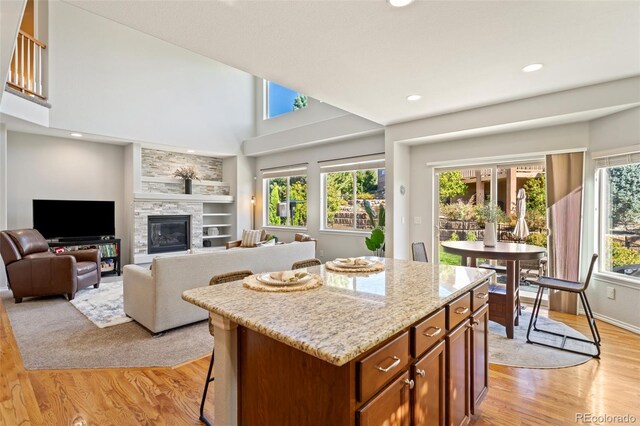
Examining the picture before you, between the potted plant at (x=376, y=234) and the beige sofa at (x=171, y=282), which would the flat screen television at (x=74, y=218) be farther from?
the potted plant at (x=376, y=234)

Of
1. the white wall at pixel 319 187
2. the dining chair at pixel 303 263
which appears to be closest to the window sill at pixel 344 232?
the white wall at pixel 319 187

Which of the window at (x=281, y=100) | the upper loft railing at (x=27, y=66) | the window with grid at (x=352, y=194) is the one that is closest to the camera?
the upper loft railing at (x=27, y=66)

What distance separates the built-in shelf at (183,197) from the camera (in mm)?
6641

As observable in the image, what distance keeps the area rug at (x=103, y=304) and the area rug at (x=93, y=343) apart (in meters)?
0.11

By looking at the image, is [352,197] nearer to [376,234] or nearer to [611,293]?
[376,234]

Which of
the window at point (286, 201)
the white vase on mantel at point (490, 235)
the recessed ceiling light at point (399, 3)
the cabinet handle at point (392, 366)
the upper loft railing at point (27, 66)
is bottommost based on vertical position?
the cabinet handle at point (392, 366)

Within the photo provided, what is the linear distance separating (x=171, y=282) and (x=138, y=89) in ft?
17.2

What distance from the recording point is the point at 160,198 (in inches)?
271

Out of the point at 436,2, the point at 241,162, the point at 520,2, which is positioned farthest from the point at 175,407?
the point at 241,162

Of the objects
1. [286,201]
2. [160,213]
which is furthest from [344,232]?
[160,213]

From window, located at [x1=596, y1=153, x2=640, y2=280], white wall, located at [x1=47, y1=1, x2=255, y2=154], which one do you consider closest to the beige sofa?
white wall, located at [x1=47, y1=1, x2=255, y2=154]

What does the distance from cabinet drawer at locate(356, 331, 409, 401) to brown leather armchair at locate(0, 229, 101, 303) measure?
5071 millimetres

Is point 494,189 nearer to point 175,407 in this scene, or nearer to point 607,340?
point 607,340

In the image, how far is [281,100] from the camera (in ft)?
27.3
